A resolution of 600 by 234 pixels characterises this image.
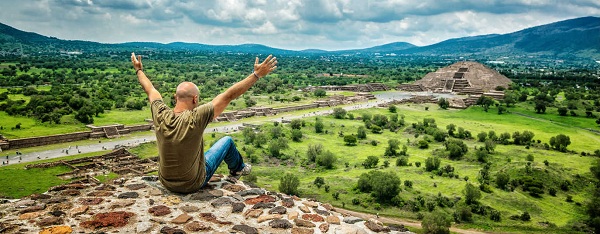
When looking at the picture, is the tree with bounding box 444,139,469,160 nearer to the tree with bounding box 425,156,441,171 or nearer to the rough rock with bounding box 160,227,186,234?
the tree with bounding box 425,156,441,171

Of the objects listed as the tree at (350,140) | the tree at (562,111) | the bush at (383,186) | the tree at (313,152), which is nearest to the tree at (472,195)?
the bush at (383,186)

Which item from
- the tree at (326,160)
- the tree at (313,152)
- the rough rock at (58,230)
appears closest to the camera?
the rough rock at (58,230)

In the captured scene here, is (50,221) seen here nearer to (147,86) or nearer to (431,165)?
(147,86)

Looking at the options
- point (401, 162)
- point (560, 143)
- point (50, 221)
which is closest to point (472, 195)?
point (401, 162)

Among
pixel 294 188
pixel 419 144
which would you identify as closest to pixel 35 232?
pixel 294 188

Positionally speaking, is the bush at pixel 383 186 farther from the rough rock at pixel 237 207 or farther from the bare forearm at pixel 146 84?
the bare forearm at pixel 146 84

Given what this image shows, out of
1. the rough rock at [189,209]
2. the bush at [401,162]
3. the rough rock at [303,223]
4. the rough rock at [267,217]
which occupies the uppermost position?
the rough rock at [189,209]

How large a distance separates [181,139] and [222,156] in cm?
149

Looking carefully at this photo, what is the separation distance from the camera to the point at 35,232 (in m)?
5.18

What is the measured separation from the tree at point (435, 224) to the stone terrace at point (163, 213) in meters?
19.3

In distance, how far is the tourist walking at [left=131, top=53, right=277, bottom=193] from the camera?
5.32m

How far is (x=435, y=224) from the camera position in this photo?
24.2m

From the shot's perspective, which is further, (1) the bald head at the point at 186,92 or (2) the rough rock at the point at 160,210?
(2) the rough rock at the point at 160,210

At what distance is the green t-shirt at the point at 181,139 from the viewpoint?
5.30m
